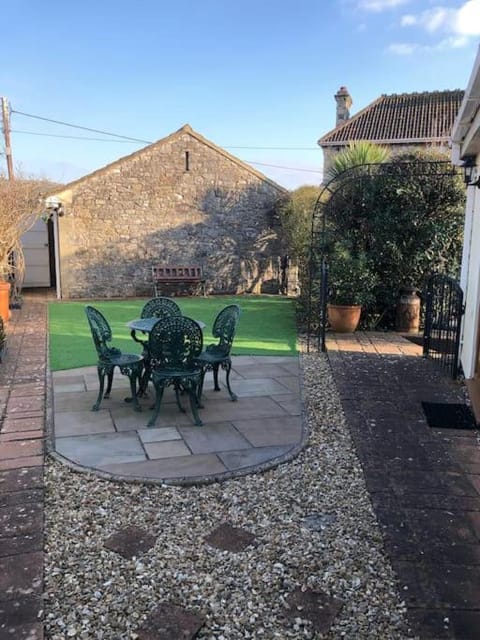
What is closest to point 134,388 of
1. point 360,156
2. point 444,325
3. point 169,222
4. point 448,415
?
point 448,415

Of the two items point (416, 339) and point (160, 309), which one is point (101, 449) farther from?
point (416, 339)

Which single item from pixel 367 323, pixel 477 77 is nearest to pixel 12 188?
pixel 367 323

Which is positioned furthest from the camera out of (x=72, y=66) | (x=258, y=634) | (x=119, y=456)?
(x=72, y=66)

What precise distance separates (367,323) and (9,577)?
7.42 m

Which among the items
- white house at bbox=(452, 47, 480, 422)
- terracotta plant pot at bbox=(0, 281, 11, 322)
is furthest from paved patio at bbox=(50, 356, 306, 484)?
terracotta plant pot at bbox=(0, 281, 11, 322)

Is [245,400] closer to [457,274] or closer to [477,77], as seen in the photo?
[477,77]

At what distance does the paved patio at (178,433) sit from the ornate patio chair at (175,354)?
25 cm

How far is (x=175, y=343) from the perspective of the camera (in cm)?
406

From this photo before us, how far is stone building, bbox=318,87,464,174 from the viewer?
1727 centimetres

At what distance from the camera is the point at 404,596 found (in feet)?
6.93

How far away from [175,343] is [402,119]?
17200mm

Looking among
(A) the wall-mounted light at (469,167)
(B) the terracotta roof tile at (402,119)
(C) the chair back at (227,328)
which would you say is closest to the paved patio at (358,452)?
(C) the chair back at (227,328)

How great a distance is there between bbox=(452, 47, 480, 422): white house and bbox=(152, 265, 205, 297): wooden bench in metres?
8.25

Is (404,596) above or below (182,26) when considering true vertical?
below
